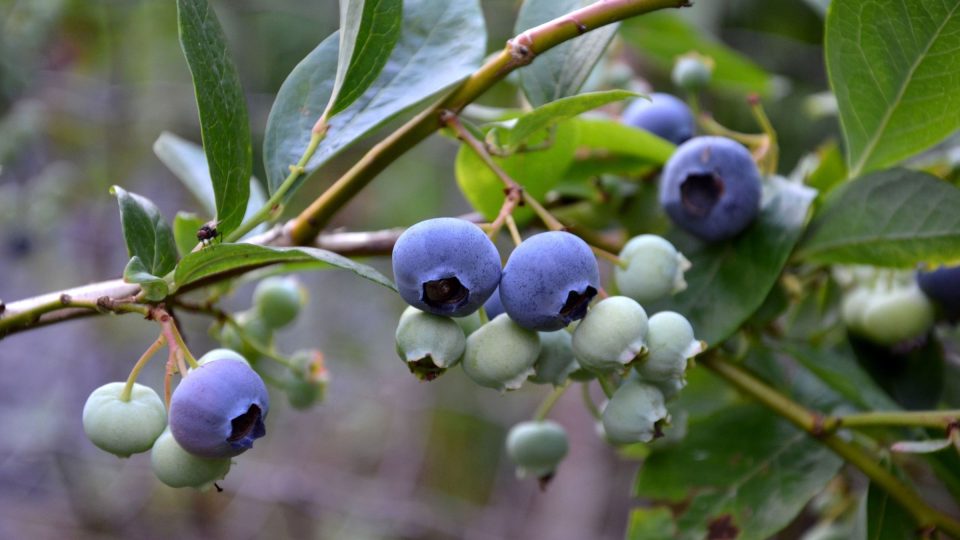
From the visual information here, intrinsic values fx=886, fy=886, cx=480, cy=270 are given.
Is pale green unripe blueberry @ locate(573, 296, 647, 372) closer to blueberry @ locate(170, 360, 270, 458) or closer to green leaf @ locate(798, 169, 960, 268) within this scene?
blueberry @ locate(170, 360, 270, 458)

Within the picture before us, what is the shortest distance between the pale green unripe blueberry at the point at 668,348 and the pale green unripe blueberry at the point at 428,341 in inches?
5.6

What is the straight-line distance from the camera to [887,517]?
33.1 inches

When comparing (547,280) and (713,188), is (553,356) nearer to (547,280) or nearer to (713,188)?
(547,280)

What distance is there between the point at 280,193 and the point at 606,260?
38 centimetres

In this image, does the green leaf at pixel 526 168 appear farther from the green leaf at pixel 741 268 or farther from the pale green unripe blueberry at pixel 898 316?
the pale green unripe blueberry at pixel 898 316

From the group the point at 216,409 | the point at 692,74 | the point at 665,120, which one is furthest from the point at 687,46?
the point at 216,409

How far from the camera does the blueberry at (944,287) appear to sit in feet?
3.05

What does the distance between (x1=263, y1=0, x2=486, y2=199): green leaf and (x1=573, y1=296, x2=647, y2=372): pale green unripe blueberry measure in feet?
0.75

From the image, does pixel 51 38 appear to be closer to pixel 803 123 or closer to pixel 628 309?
pixel 803 123

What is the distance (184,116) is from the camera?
2.94 metres

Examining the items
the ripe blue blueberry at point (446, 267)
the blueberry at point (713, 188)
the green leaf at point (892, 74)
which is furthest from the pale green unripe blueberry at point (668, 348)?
the green leaf at point (892, 74)

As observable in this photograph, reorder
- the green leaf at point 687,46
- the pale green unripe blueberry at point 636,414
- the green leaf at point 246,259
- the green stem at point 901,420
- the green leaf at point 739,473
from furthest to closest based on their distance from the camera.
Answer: the green leaf at point 687,46 → the green leaf at point 739,473 → the green stem at point 901,420 → the pale green unripe blueberry at point 636,414 → the green leaf at point 246,259

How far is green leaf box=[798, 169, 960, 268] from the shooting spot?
80cm

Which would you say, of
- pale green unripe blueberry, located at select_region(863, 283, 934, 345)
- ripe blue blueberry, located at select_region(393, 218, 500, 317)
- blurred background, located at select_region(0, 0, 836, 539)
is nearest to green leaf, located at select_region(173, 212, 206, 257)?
ripe blue blueberry, located at select_region(393, 218, 500, 317)
